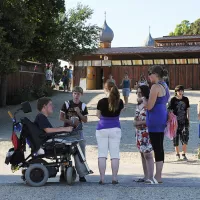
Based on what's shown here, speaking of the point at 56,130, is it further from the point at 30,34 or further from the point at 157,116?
the point at 30,34

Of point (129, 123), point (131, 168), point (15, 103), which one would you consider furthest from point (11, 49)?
point (131, 168)

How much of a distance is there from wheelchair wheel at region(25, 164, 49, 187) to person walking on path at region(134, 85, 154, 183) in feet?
5.13

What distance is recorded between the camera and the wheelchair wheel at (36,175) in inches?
287

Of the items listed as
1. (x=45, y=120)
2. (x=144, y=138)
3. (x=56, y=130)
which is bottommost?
(x=144, y=138)

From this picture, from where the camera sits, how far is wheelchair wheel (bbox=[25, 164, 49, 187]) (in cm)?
729

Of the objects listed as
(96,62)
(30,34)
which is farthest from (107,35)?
(30,34)

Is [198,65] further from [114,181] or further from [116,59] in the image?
[114,181]

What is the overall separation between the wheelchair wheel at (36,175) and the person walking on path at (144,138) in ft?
5.13

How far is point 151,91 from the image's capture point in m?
7.33

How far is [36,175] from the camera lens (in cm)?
733

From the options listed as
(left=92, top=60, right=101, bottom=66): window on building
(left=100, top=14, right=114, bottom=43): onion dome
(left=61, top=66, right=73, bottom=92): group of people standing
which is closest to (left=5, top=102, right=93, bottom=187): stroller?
(left=61, top=66, right=73, bottom=92): group of people standing

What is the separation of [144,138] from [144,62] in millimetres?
30966

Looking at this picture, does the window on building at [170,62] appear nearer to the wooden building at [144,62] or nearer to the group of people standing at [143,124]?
the wooden building at [144,62]

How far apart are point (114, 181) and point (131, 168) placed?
269 cm
